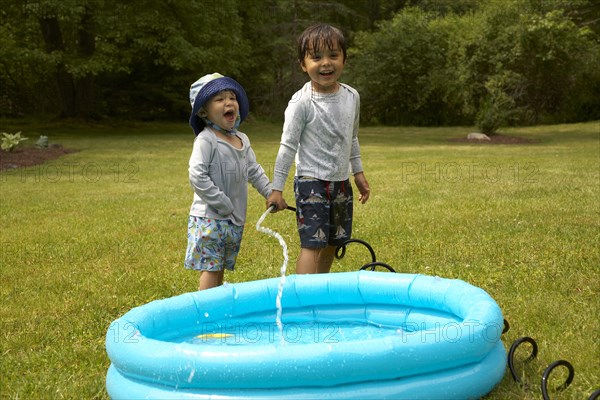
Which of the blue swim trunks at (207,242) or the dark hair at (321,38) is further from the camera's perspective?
the dark hair at (321,38)

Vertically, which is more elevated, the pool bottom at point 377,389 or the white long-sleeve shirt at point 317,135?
the white long-sleeve shirt at point 317,135

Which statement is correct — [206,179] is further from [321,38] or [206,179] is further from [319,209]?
[321,38]

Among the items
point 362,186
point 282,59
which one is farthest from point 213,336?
point 282,59

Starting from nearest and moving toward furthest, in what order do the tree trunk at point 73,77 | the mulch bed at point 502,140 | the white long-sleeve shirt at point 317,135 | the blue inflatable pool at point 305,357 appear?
the blue inflatable pool at point 305,357, the white long-sleeve shirt at point 317,135, the mulch bed at point 502,140, the tree trunk at point 73,77

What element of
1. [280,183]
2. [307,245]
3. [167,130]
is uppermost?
[280,183]

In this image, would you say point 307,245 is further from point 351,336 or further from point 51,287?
point 51,287

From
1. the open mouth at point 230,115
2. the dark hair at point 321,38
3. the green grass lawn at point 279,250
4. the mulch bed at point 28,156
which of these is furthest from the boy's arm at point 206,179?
the mulch bed at point 28,156

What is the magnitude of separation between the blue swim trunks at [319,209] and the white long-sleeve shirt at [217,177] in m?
0.36

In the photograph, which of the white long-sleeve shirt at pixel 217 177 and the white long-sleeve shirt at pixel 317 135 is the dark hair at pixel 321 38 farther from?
the white long-sleeve shirt at pixel 217 177

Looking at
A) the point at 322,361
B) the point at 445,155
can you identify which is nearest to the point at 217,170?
the point at 322,361

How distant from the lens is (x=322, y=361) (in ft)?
8.11

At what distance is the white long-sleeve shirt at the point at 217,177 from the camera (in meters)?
3.85

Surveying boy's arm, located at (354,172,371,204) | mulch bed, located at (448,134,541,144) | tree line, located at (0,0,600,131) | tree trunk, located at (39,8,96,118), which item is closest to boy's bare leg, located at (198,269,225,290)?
boy's arm, located at (354,172,371,204)

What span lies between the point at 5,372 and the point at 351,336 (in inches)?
66.7
